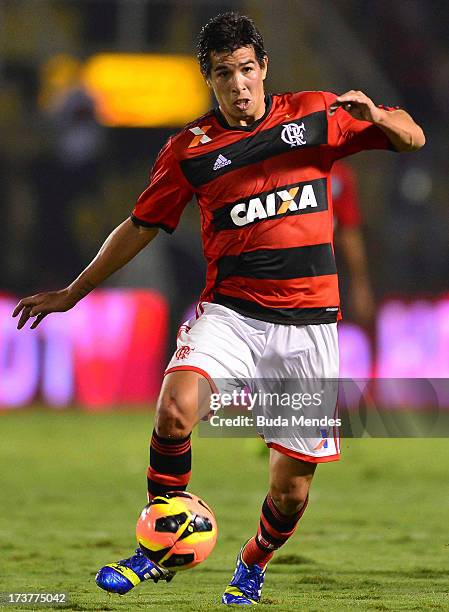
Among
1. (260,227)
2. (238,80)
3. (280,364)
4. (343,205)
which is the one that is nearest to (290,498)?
(280,364)

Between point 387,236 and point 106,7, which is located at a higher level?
point 106,7

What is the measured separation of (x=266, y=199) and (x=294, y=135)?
0.90ft

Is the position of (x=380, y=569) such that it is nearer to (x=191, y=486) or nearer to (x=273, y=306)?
(x=273, y=306)

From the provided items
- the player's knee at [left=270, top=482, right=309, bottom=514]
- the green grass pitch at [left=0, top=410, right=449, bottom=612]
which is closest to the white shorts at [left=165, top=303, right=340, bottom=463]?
the player's knee at [left=270, top=482, right=309, bottom=514]

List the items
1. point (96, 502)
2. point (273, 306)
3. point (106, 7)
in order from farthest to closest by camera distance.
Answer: point (106, 7)
point (96, 502)
point (273, 306)

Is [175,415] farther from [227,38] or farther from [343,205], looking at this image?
[343,205]

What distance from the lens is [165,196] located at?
186 inches

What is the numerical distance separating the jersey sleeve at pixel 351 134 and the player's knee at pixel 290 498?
127 cm

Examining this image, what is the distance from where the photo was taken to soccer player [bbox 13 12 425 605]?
4609 mm

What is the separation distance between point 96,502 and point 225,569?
2.34 metres

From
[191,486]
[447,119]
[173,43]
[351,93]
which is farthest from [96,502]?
[173,43]

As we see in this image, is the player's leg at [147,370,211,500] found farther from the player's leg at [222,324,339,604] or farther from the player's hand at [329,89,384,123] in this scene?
the player's hand at [329,89,384,123]

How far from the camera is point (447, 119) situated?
1512 centimetres

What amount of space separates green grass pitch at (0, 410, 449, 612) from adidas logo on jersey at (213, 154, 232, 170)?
158cm
